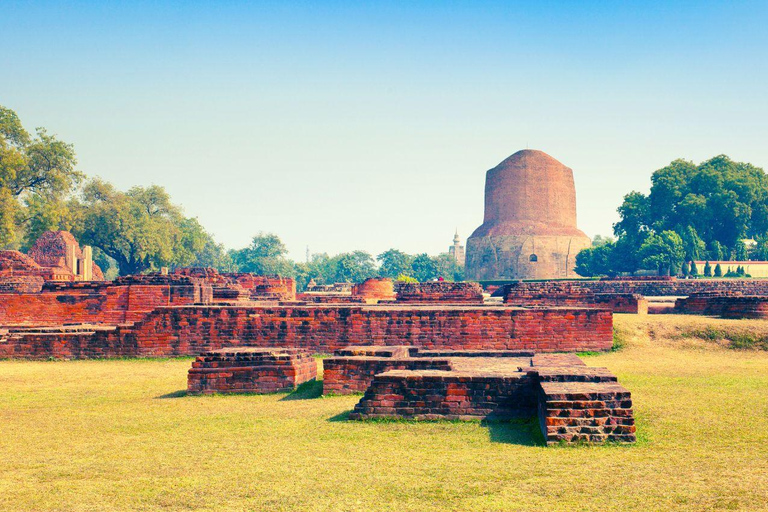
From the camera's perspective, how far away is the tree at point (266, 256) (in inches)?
3071

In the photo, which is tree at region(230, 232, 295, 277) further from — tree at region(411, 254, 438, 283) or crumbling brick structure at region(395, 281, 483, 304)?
crumbling brick structure at region(395, 281, 483, 304)

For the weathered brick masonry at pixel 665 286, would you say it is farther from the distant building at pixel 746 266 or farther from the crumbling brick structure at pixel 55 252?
the crumbling brick structure at pixel 55 252

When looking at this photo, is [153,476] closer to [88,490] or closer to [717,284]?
[88,490]

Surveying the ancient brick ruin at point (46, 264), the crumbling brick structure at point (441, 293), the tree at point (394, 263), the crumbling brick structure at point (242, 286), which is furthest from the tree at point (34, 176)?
the tree at point (394, 263)

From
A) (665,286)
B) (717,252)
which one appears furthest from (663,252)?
(665,286)

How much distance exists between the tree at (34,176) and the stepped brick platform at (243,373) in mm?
22600

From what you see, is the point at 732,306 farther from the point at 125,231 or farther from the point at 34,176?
the point at 125,231

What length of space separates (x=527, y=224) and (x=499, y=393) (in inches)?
2114

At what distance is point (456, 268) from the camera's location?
265ft

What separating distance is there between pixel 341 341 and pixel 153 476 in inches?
207

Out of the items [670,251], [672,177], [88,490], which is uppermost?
[672,177]

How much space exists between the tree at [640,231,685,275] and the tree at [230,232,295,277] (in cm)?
4689

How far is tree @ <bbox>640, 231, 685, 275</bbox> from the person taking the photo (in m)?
36.7

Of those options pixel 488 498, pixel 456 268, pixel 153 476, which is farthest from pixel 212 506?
pixel 456 268
